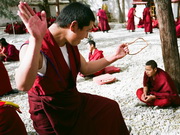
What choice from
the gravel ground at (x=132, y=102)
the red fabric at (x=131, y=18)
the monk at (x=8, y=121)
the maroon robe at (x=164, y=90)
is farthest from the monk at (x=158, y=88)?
A: the red fabric at (x=131, y=18)

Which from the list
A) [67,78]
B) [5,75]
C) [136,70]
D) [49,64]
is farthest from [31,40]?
[136,70]

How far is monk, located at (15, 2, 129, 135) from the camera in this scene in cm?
145

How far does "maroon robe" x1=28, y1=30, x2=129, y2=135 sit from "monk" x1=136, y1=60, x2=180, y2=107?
141 centimetres

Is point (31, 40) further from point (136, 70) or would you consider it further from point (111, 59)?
point (136, 70)

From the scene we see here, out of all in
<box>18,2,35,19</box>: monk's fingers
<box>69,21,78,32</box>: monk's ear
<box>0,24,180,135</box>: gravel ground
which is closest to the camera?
<box>18,2,35,19</box>: monk's fingers

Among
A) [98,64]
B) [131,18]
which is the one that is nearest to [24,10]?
[98,64]

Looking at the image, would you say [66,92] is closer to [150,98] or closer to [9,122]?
[9,122]

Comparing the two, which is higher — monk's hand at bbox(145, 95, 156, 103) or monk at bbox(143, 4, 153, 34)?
monk at bbox(143, 4, 153, 34)

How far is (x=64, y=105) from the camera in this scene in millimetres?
1594

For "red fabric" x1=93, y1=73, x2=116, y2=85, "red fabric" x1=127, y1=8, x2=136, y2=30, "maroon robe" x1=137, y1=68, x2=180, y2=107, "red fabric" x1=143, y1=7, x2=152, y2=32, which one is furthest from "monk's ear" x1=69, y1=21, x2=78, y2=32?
"red fabric" x1=127, y1=8, x2=136, y2=30

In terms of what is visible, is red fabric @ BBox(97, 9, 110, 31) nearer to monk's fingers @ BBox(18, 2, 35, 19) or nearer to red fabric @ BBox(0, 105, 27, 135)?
red fabric @ BBox(0, 105, 27, 135)

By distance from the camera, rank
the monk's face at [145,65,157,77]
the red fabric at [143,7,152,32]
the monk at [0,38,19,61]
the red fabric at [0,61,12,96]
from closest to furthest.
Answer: the monk's face at [145,65,157,77] < the red fabric at [0,61,12,96] < the monk at [0,38,19,61] < the red fabric at [143,7,152,32]

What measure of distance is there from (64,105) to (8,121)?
0.74 m

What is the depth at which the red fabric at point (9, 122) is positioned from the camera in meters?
1.94
